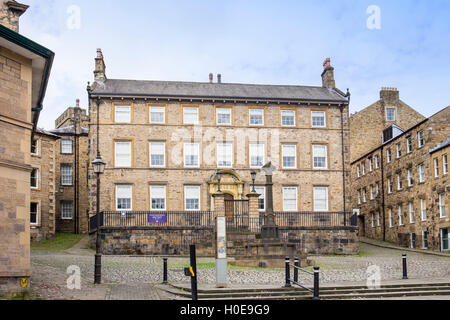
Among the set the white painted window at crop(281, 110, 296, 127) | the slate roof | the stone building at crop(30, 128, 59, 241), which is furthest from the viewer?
the stone building at crop(30, 128, 59, 241)

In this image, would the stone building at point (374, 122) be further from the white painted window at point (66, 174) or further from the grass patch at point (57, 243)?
the grass patch at point (57, 243)

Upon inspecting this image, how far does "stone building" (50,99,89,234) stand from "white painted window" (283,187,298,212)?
1821 cm

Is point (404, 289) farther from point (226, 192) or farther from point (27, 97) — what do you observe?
point (226, 192)

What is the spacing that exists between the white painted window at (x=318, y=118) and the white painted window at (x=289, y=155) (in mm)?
2079

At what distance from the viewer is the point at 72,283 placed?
16.3m

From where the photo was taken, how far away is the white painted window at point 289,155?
1409 inches

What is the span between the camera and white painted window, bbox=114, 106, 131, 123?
3459cm

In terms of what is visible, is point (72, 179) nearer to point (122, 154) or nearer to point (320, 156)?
point (122, 154)

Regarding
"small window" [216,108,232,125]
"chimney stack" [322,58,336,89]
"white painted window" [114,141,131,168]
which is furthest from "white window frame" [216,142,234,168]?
"chimney stack" [322,58,336,89]

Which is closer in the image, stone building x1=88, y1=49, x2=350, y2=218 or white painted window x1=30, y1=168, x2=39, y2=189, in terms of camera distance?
stone building x1=88, y1=49, x2=350, y2=218

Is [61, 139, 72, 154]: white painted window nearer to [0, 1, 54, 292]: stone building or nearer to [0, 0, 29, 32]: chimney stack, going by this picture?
[0, 0, 29, 32]: chimney stack

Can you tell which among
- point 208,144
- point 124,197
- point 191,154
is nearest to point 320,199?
point 208,144

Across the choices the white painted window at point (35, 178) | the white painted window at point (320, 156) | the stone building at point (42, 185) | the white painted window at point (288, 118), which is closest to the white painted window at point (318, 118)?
the white painted window at point (288, 118)
